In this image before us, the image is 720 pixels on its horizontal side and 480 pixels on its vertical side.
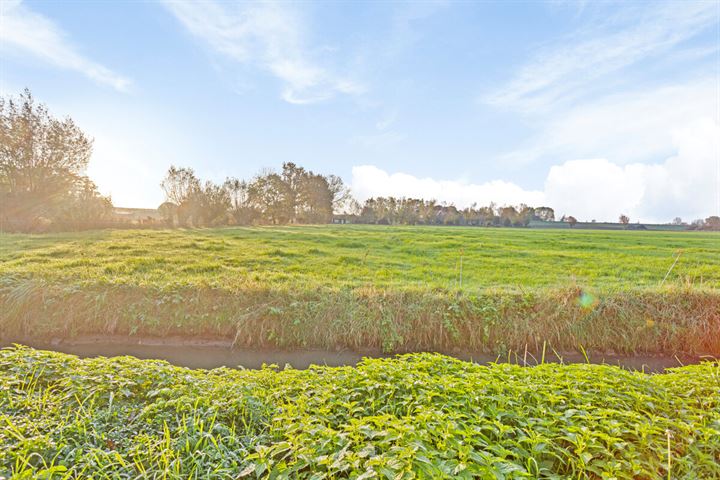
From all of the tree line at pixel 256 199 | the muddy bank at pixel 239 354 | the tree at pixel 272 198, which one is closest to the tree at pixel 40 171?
the tree line at pixel 256 199

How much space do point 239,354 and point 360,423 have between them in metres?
4.74

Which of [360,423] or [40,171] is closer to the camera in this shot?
[360,423]

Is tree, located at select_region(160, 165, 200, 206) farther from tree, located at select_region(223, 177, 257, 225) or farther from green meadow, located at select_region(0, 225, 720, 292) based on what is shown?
green meadow, located at select_region(0, 225, 720, 292)

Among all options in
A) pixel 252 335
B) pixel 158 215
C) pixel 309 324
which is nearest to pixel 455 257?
pixel 309 324

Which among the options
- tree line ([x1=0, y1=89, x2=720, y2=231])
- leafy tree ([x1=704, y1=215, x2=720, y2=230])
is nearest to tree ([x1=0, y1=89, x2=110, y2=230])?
tree line ([x1=0, y1=89, x2=720, y2=231])

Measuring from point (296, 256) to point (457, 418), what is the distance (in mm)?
10512

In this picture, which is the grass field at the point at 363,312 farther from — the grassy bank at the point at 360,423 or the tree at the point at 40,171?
the tree at the point at 40,171

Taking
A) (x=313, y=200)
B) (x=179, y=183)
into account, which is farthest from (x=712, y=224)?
Answer: (x=179, y=183)

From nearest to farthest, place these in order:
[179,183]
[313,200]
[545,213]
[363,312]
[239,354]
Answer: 1. [239,354]
2. [363,312]
3. [179,183]
4. [313,200]
5. [545,213]

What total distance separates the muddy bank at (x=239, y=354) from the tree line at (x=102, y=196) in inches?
885

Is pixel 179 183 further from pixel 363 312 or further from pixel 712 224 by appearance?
pixel 712 224

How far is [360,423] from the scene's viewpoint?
2.15m

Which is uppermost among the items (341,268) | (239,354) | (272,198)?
(272,198)

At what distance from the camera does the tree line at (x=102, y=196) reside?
22984 millimetres
